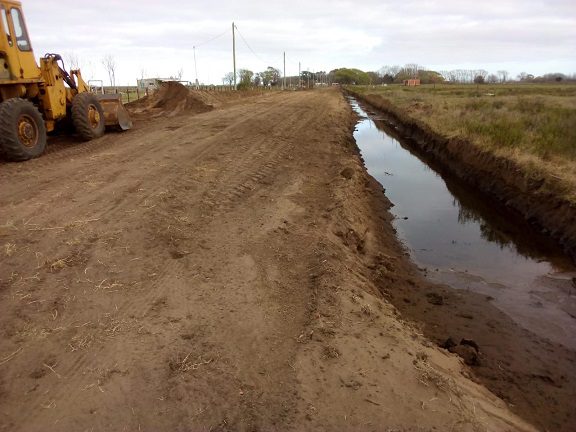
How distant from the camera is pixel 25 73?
10602mm

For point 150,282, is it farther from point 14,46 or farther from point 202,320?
point 14,46

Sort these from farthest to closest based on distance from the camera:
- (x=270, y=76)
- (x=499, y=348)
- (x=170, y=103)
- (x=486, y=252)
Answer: (x=270, y=76) < (x=170, y=103) < (x=486, y=252) < (x=499, y=348)

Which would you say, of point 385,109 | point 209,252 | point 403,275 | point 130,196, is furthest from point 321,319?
point 385,109

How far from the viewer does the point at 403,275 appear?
25.6 feet

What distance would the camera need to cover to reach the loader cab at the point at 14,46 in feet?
32.4

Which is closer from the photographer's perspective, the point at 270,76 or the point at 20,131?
the point at 20,131

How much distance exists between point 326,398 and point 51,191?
6.20 m

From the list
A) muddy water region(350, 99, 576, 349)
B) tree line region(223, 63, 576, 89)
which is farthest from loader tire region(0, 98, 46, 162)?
tree line region(223, 63, 576, 89)

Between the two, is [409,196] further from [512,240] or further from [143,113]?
[143,113]

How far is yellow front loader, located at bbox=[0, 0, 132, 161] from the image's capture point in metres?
9.65

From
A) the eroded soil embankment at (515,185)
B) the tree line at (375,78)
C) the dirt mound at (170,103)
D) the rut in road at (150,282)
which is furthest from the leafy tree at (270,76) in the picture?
the rut in road at (150,282)

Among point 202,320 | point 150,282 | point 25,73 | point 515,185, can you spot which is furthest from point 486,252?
point 25,73

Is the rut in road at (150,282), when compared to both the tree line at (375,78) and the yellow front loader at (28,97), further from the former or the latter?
the tree line at (375,78)

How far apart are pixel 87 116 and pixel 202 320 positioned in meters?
10.3
